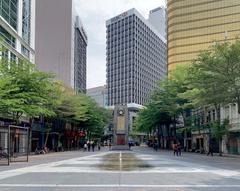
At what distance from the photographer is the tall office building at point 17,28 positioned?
5691cm

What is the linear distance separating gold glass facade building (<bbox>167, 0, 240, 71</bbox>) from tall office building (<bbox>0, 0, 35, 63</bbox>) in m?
51.9

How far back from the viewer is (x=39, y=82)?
4638 centimetres

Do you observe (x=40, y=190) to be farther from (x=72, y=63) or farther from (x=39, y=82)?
(x=72, y=63)

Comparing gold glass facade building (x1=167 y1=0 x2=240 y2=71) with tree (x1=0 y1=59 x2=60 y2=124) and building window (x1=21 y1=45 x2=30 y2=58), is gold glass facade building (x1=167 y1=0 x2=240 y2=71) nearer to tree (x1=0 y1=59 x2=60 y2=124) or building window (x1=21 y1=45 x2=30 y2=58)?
building window (x1=21 y1=45 x2=30 y2=58)

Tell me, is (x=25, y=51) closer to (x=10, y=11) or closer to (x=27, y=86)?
(x=10, y=11)

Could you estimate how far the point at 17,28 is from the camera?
63.5m

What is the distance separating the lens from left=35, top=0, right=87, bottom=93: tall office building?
123 meters

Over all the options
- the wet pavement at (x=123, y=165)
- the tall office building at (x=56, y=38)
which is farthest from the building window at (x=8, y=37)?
the tall office building at (x=56, y=38)

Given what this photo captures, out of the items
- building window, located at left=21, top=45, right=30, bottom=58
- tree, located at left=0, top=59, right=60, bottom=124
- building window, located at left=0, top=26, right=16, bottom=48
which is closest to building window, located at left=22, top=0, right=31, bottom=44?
building window, located at left=21, top=45, right=30, bottom=58

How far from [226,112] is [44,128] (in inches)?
1179

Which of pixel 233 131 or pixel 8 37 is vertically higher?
pixel 8 37

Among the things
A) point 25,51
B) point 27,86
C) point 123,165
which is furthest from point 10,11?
point 123,165

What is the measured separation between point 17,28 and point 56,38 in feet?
202

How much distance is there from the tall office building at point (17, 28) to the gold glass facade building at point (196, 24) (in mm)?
51942
